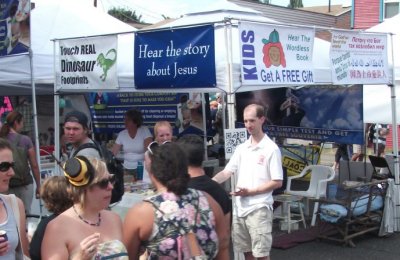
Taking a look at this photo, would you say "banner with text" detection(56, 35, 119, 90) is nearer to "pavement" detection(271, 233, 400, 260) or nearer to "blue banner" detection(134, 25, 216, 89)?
"blue banner" detection(134, 25, 216, 89)

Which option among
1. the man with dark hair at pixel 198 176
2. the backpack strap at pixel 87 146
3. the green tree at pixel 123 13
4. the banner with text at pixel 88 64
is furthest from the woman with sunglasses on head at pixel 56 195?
the green tree at pixel 123 13

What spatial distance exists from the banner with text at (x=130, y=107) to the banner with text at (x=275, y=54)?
12.1 feet

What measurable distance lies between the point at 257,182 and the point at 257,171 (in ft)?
0.31

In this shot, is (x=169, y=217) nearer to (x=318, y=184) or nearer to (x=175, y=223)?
(x=175, y=223)

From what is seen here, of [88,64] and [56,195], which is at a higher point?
[88,64]

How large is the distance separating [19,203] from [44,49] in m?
6.23

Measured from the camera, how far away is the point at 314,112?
9.30 metres

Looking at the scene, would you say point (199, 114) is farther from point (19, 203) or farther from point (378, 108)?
point (19, 203)

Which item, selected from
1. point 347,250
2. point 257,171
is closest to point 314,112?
point 347,250

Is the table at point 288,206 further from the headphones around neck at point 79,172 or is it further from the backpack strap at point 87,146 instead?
the headphones around neck at point 79,172

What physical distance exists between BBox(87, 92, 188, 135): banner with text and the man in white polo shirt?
4.53 m

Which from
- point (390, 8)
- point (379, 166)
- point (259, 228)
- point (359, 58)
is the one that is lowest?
point (259, 228)

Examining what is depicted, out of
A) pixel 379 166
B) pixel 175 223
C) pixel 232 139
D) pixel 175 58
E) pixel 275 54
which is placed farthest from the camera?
pixel 379 166

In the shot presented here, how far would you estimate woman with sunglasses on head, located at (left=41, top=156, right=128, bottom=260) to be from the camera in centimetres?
242
